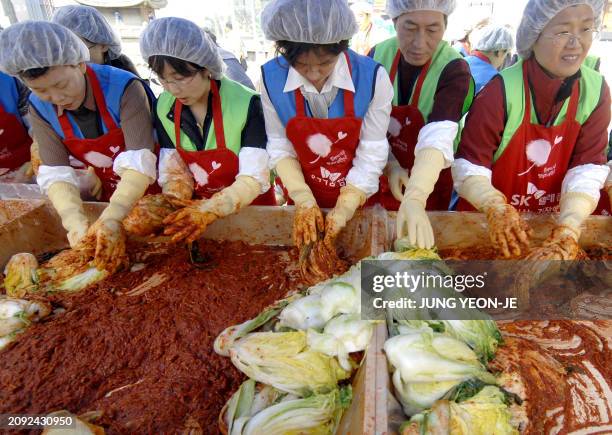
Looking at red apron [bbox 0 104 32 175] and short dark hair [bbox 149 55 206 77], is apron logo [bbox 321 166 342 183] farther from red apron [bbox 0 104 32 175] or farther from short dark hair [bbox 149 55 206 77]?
red apron [bbox 0 104 32 175]

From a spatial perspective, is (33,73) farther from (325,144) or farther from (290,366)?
(290,366)

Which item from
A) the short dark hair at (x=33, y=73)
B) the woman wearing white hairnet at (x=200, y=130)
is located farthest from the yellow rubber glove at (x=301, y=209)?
the short dark hair at (x=33, y=73)

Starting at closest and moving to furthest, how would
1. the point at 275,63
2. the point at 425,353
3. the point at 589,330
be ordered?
the point at 425,353 → the point at 589,330 → the point at 275,63

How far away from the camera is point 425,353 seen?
1.67 metres

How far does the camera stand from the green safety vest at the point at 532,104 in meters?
2.57

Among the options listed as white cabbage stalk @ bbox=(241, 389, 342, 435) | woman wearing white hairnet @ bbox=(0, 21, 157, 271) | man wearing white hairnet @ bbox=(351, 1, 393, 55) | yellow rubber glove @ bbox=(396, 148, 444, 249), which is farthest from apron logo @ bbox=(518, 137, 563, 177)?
man wearing white hairnet @ bbox=(351, 1, 393, 55)

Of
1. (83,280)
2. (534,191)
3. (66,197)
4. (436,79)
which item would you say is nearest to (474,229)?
(534,191)

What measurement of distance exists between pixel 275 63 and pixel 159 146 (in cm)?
112

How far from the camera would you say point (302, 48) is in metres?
2.40

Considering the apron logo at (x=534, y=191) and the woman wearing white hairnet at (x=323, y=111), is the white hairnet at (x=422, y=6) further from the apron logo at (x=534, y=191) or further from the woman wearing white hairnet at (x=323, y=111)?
the apron logo at (x=534, y=191)

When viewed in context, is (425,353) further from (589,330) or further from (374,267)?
(589,330)

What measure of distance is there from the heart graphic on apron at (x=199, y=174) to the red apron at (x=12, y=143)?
191 cm

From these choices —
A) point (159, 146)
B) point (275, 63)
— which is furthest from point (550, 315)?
point (159, 146)

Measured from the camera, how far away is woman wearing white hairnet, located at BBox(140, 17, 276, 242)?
2561 millimetres
